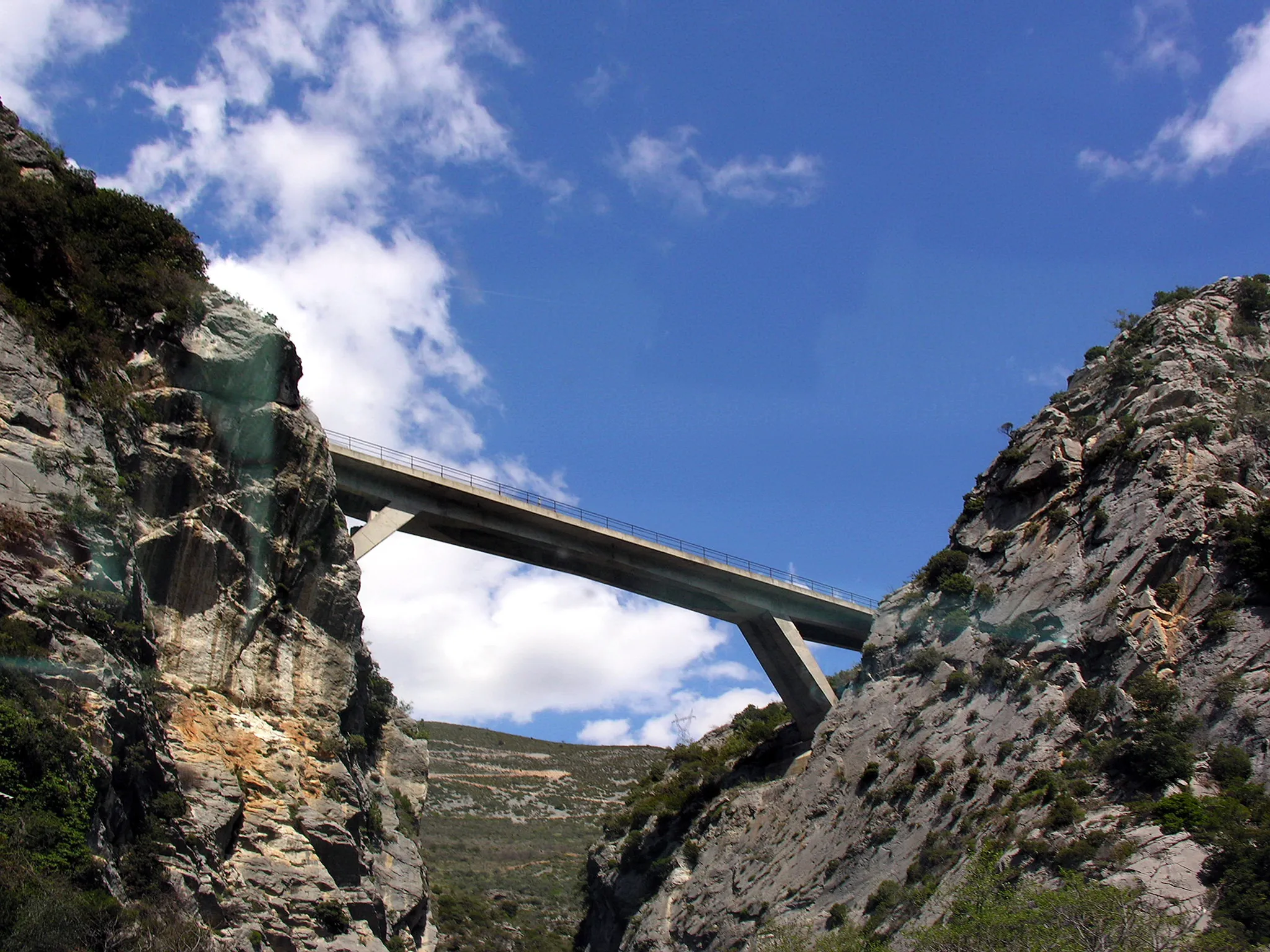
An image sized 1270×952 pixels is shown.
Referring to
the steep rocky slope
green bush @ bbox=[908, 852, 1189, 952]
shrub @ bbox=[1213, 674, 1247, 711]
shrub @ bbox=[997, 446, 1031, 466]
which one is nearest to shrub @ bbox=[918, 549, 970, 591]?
the steep rocky slope

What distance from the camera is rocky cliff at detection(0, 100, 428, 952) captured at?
18359 millimetres

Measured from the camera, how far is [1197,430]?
36.6 meters

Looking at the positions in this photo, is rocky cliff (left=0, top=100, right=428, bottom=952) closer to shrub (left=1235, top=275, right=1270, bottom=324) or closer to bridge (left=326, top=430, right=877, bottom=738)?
bridge (left=326, top=430, right=877, bottom=738)

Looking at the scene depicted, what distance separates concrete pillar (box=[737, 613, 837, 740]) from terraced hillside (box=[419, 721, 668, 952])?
16.6 m

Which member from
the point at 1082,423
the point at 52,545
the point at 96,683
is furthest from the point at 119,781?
the point at 1082,423

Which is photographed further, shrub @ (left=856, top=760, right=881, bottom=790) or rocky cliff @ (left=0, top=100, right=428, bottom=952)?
shrub @ (left=856, top=760, right=881, bottom=790)

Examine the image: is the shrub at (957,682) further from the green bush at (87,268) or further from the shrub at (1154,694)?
the green bush at (87,268)

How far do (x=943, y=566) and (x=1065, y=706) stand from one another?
1196 centimetres

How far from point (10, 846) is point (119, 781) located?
426 cm

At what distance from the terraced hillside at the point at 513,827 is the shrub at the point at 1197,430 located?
36186 millimetres

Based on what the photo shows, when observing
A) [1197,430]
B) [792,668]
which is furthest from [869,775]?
[1197,430]

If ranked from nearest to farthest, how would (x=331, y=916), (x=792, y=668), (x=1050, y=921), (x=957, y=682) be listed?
(x=1050, y=921) < (x=331, y=916) < (x=957, y=682) < (x=792, y=668)

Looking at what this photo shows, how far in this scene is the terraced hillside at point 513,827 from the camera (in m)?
53.4

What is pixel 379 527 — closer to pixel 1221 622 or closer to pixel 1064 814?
pixel 1064 814
